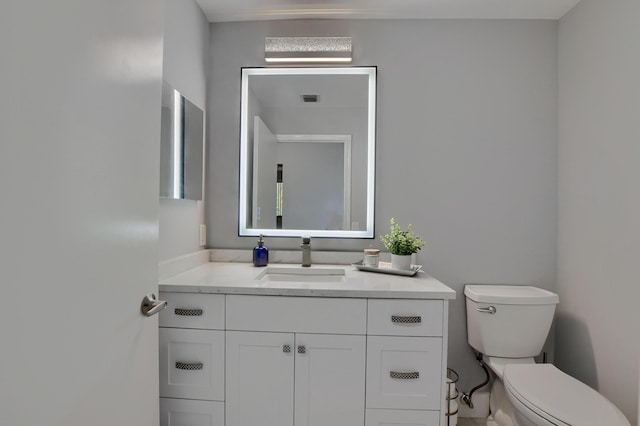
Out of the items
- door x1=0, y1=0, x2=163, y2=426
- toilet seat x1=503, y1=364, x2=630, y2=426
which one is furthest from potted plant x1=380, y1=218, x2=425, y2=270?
door x1=0, y1=0, x2=163, y2=426

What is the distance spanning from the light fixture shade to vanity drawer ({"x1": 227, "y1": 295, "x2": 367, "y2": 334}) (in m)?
1.40

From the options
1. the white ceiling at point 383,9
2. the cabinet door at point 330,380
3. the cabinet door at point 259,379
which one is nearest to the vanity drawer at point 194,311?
the cabinet door at point 259,379

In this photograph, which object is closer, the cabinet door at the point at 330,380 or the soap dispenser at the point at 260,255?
the cabinet door at the point at 330,380

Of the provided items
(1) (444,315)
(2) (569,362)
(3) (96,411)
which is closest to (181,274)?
(3) (96,411)

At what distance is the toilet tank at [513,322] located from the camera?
5.61 ft

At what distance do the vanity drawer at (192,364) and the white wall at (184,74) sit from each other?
374 mm

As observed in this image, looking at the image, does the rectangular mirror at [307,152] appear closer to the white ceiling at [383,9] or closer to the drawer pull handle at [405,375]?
the white ceiling at [383,9]

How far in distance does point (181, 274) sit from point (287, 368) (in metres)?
0.70

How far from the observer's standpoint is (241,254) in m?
2.04

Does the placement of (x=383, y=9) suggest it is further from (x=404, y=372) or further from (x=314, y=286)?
(x=404, y=372)

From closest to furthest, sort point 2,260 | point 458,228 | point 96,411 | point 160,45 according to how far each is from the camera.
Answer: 1. point 2,260
2. point 96,411
3. point 160,45
4. point 458,228

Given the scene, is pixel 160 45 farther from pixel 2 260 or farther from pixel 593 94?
pixel 593 94

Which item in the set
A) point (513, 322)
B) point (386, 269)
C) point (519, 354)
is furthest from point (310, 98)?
point (519, 354)

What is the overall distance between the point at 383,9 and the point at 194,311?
1.89 m
